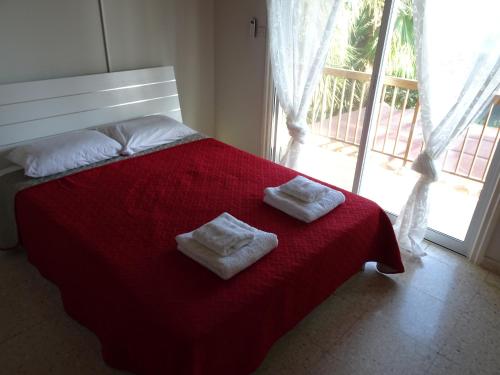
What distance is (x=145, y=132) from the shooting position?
2887 millimetres

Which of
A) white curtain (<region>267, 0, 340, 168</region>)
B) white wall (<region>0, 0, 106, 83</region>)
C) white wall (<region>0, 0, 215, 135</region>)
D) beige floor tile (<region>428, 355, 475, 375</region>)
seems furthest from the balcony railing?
white wall (<region>0, 0, 106, 83</region>)

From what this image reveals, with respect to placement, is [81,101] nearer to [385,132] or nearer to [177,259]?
[177,259]

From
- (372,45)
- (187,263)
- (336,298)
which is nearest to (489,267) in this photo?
(336,298)

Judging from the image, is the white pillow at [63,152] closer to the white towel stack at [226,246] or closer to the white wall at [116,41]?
the white wall at [116,41]

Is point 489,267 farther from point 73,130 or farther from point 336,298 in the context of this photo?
point 73,130

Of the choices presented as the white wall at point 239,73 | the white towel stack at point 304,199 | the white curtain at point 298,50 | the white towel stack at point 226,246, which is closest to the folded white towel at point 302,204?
the white towel stack at point 304,199

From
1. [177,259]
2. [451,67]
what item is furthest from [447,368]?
[451,67]

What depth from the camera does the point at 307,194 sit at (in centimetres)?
213

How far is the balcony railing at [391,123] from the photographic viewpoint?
3350 mm

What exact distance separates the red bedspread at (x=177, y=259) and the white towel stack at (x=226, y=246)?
39 millimetres

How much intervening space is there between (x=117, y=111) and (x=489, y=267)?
9.69 ft

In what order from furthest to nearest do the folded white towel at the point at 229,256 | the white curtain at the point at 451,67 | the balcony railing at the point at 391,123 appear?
the balcony railing at the point at 391,123 < the white curtain at the point at 451,67 < the folded white towel at the point at 229,256

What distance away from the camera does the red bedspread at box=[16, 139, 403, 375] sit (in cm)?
145

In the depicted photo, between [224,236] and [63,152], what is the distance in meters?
1.41
